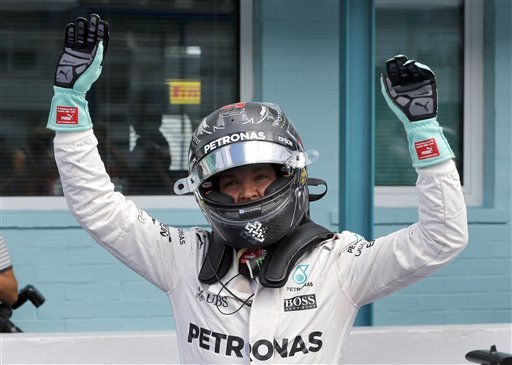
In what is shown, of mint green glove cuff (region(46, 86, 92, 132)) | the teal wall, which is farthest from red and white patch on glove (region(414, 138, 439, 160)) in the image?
the teal wall

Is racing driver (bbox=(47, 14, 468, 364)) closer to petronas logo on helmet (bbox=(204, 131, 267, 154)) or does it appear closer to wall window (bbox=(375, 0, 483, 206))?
petronas logo on helmet (bbox=(204, 131, 267, 154))

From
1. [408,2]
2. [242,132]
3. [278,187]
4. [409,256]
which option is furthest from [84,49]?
[408,2]

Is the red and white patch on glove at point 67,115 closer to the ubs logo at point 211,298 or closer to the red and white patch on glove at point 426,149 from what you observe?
the ubs logo at point 211,298

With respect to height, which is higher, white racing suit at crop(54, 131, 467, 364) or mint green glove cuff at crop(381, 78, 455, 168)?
mint green glove cuff at crop(381, 78, 455, 168)

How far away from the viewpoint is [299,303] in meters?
2.09

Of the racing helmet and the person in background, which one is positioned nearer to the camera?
the racing helmet

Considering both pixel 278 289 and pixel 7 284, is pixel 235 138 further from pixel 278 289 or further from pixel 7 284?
pixel 7 284

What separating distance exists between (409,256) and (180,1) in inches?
142

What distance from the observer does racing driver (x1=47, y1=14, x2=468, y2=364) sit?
1.99m

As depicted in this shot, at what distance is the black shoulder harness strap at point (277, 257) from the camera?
2074mm

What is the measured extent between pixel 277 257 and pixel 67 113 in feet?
1.95

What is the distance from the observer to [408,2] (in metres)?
5.53

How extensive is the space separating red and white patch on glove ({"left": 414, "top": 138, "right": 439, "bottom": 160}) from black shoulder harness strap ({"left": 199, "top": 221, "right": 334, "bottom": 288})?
341 millimetres

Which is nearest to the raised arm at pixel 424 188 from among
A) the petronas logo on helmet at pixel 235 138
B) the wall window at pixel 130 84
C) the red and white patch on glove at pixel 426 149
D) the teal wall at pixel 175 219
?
the red and white patch on glove at pixel 426 149
